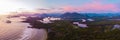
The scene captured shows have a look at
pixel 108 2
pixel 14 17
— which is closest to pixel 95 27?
pixel 108 2

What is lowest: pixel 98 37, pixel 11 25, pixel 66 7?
pixel 98 37

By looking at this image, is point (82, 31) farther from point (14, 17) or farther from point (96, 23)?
point (14, 17)

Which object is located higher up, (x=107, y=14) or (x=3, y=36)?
(x=107, y=14)

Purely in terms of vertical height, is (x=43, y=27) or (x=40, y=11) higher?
(x=40, y=11)

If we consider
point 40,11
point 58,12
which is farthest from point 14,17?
point 58,12

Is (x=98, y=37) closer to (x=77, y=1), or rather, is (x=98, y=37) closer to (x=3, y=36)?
(x=77, y=1)

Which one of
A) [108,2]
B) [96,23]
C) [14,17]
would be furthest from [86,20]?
[14,17]

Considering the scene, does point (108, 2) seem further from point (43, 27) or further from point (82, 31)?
point (43, 27)
